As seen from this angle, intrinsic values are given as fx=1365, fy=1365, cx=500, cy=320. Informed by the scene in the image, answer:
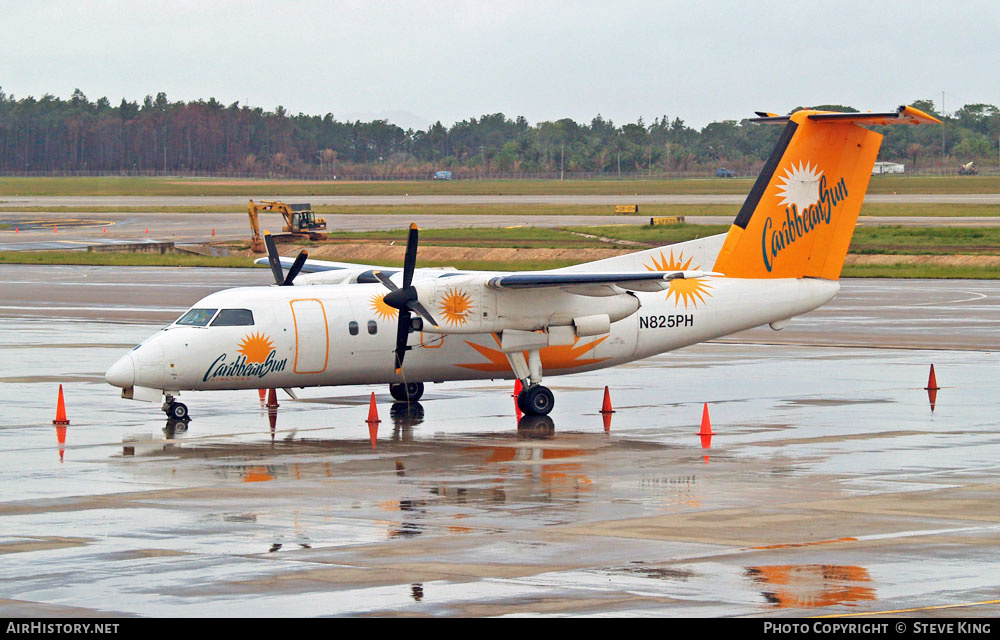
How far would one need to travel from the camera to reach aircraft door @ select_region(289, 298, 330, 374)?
25109 mm

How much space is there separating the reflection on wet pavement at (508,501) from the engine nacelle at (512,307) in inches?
70.7

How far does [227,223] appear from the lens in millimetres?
104688

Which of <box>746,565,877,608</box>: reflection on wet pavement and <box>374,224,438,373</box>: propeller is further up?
<box>374,224,438,373</box>: propeller

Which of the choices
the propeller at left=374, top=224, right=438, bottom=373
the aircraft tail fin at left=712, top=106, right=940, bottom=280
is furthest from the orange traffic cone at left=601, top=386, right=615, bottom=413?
A: the propeller at left=374, top=224, right=438, bottom=373

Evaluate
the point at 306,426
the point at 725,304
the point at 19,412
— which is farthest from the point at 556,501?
the point at 19,412

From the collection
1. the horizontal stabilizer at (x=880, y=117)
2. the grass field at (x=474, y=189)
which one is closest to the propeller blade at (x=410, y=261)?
the horizontal stabilizer at (x=880, y=117)

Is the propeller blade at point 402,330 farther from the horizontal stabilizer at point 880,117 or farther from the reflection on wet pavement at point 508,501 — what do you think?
the horizontal stabilizer at point 880,117

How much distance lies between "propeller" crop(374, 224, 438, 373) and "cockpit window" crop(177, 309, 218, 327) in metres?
3.22

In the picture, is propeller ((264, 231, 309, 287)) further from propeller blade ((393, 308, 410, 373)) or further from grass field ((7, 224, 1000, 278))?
grass field ((7, 224, 1000, 278))

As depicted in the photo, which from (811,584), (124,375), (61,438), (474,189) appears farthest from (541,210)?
(811,584)

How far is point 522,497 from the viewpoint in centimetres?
1805

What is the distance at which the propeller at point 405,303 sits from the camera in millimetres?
25125

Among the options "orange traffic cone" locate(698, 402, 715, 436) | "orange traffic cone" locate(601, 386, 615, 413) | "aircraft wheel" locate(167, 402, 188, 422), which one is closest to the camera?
"orange traffic cone" locate(698, 402, 715, 436)

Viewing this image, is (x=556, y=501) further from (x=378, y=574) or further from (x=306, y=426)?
(x=306, y=426)
